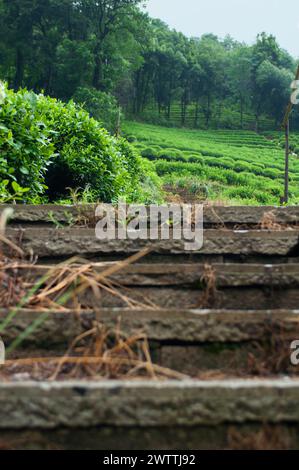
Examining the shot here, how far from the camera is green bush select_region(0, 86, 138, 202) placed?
3.49 m

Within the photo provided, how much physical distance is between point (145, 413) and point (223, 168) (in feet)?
83.6

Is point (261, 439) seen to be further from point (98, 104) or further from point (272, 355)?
point (98, 104)

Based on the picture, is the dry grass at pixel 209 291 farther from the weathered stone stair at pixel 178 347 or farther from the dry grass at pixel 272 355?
the dry grass at pixel 272 355

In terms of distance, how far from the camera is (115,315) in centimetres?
136

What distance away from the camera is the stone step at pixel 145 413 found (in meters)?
1.03

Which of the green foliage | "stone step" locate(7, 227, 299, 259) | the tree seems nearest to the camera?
"stone step" locate(7, 227, 299, 259)

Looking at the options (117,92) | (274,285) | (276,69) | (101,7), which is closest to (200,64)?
(276,69)

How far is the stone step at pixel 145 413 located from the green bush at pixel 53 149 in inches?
97.5

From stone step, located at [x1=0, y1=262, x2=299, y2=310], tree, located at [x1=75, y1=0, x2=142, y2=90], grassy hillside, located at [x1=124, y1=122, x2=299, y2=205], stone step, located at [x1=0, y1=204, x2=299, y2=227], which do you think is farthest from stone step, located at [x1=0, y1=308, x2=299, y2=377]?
tree, located at [x1=75, y1=0, x2=142, y2=90]

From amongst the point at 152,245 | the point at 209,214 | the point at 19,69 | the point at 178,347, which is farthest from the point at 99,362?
the point at 19,69

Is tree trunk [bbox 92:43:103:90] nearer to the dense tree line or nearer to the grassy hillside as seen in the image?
the dense tree line

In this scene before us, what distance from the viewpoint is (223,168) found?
85.1 feet

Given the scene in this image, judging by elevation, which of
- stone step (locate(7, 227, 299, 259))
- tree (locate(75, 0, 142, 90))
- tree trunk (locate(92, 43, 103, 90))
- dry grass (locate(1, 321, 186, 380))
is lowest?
dry grass (locate(1, 321, 186, 380))

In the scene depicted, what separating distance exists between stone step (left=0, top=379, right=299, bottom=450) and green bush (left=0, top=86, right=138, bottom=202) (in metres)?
2.48
